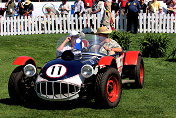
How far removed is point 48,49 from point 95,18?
426 centimetres

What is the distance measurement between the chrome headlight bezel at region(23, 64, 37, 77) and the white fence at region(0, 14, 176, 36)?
11.6m

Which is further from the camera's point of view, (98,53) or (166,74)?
(166,74)

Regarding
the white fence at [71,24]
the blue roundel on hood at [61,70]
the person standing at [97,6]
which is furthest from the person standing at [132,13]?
the blue roundel on hood at [61,70]

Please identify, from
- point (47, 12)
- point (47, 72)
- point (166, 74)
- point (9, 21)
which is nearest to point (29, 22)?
point (9, 21)

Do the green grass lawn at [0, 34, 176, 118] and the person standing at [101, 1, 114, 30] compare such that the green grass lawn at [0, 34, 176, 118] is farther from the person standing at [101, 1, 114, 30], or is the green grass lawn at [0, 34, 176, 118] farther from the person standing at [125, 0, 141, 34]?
the person standing at [125, 0, 141, 34]

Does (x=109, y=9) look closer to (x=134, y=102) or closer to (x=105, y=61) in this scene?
(x=134, y=102)

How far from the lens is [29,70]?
7297 millimetres

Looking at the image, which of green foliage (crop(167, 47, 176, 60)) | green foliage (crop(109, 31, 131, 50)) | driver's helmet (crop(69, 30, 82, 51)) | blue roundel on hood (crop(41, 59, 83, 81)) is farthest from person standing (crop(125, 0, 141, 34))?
blue roundel on hood (crop(41, 59, 83, 81))

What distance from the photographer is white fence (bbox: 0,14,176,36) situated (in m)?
18.6

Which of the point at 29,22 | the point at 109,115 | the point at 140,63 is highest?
the point at 29,22

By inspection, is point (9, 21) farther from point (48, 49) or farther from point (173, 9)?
point (173, 9)

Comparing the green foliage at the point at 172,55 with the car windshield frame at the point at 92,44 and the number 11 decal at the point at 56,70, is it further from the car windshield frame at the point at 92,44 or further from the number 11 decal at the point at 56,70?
the number 11 decal at the point at 56,70

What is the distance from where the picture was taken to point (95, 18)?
61.1 ft

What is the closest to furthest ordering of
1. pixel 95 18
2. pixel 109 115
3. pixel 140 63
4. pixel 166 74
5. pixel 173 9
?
pixel 109 115 → pixel 140 63 → pixel 166 74 → pixel 95 18 → pixel 173 9
